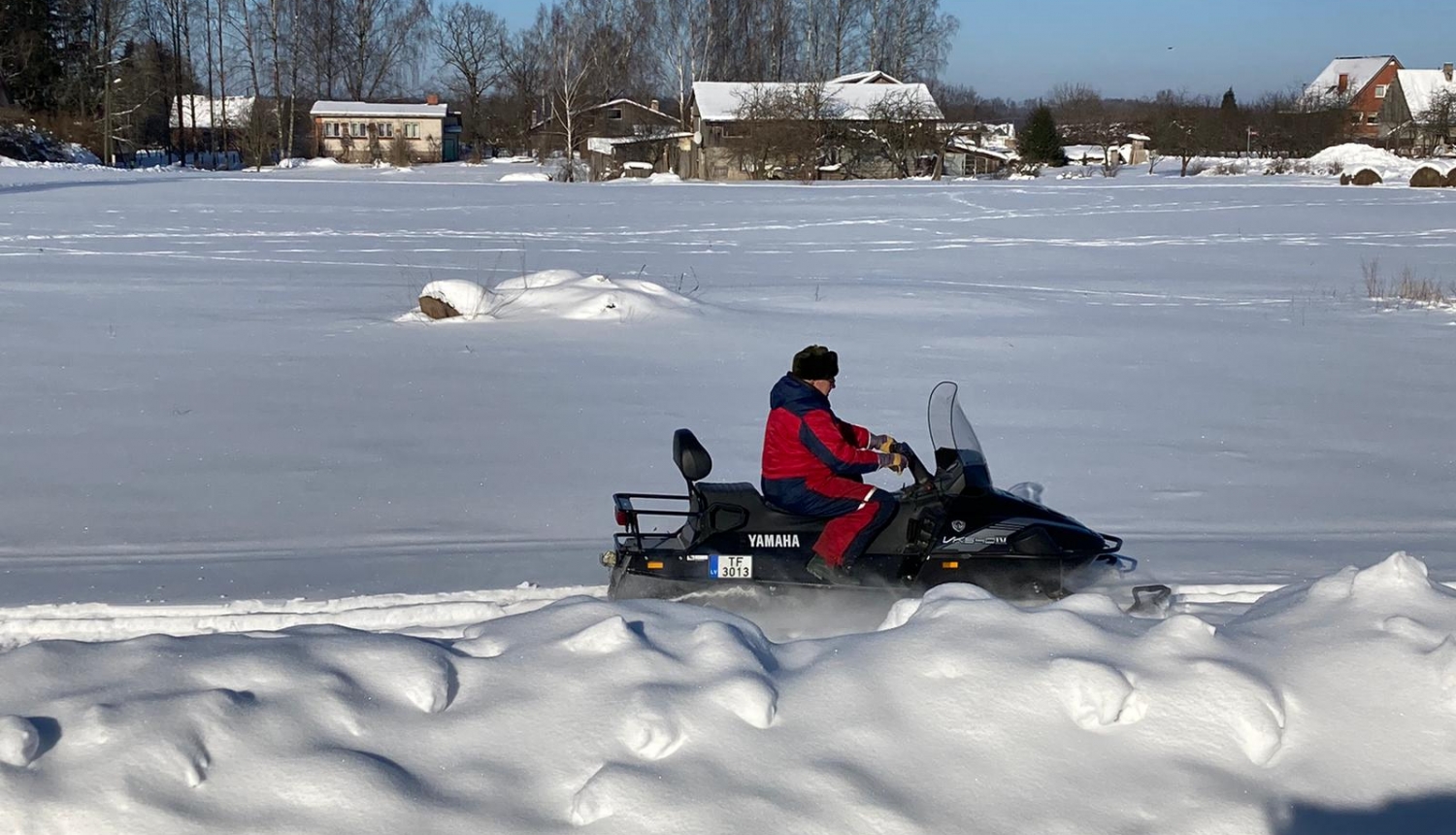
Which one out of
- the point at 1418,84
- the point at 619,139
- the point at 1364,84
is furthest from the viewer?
the point at 1364,84

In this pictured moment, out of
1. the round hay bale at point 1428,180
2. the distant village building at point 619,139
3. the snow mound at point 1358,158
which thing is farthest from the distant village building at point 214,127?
the round hay bale at point 1428,180

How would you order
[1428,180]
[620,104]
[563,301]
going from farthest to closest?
[620,104] < [1428,180] < [563,301]

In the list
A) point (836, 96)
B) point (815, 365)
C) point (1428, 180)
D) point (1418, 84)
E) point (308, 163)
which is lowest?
point (815, 365)

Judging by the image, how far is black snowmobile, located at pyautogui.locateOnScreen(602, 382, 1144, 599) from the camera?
16.7ft

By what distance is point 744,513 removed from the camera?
5.14m

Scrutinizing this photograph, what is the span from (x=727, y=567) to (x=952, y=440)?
1.02 m

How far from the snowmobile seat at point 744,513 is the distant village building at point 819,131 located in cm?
4818

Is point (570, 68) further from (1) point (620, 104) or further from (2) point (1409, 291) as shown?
(2) point (1409, 291)

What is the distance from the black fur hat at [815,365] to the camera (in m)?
5.18

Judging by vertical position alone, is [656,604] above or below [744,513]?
below

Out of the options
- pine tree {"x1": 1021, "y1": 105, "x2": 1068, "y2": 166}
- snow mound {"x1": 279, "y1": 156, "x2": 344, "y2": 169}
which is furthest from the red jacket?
snow mound {"x1": 279, "y1": 156, "x2": 344, "y2": 169}

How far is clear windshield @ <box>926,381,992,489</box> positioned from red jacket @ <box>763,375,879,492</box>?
0.31 meters

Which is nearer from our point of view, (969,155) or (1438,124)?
(969,155)

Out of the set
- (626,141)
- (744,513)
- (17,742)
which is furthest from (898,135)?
(17,742)
